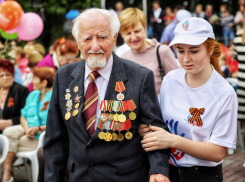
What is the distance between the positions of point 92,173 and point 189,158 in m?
0.67

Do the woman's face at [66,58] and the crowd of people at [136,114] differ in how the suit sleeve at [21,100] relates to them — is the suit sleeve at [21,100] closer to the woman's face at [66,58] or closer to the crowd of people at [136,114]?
the woman's face at [66,58]

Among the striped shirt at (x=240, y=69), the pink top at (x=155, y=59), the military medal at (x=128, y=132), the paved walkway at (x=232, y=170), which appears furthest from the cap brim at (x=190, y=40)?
the paved walkway at (x=232, y=170)

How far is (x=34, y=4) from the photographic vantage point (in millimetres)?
16281

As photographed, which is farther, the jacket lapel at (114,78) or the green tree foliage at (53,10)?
the green tree foliage at (53,10)

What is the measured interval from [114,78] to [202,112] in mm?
617

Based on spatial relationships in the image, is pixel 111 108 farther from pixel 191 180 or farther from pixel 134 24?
pixel 134 24

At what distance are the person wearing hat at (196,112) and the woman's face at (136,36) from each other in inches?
60.0

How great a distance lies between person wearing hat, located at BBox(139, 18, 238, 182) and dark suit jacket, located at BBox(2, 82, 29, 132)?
3.41 metres

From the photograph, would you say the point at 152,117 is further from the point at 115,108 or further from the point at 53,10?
the point at 53,10

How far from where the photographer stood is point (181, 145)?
220cm

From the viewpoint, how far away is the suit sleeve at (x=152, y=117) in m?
2.17

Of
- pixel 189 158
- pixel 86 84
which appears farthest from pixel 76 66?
pixel 189 158

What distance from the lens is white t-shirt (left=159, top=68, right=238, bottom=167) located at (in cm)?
221

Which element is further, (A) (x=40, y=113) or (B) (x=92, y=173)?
(A) (x=40, y=113)
